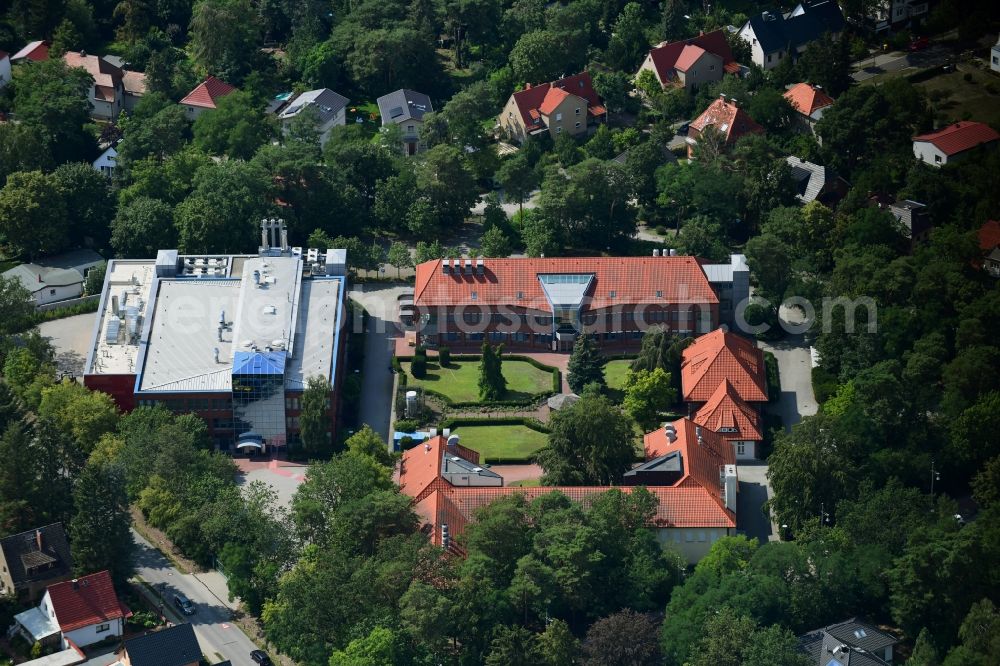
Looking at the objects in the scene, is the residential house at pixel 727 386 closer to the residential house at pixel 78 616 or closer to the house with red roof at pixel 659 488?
the house with red roof at pixel 659 488

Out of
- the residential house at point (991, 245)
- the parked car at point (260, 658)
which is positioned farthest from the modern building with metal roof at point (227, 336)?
the residential house at point (991, 245)

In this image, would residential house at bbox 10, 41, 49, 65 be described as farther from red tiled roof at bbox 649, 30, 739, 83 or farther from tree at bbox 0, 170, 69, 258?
red tiled roof at bbox 649, 30, 739, 83

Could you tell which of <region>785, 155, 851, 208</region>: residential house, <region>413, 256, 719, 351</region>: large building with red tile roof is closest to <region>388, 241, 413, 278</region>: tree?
<region>413, 256, 719, 351</region>: large building with red tile roof

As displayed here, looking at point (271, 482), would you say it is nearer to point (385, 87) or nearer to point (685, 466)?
point (685, 466)

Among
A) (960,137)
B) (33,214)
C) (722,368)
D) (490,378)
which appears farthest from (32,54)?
(960,137)

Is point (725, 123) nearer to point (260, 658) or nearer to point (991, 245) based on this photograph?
point (991, 245)
